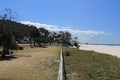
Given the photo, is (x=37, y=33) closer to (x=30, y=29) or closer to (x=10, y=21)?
(x=30, y=29)

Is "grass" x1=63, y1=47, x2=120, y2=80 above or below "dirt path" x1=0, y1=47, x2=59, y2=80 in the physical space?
above

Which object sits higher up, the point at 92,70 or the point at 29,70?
the point at 92,70

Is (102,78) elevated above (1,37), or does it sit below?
below

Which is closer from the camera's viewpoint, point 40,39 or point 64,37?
point 40,39

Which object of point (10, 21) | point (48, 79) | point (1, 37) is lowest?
point (48, 79)

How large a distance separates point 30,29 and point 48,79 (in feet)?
292

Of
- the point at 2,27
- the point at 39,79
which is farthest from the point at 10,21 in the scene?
the point at 39,79

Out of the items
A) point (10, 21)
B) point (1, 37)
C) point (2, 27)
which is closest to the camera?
point (1, 37)

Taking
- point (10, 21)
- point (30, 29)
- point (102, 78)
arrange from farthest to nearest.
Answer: point (30, 29), point (10, 21), point (102, 78)

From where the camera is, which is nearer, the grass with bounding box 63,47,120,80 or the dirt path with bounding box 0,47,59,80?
the grass with bounding box 63,47,120,80

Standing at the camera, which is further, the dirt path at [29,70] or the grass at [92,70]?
the dirt path at [29,70]

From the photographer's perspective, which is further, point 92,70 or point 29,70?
point 29,70

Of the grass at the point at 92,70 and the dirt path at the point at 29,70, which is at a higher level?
the grass at the point at 92,70

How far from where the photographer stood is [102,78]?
12.6 meters
